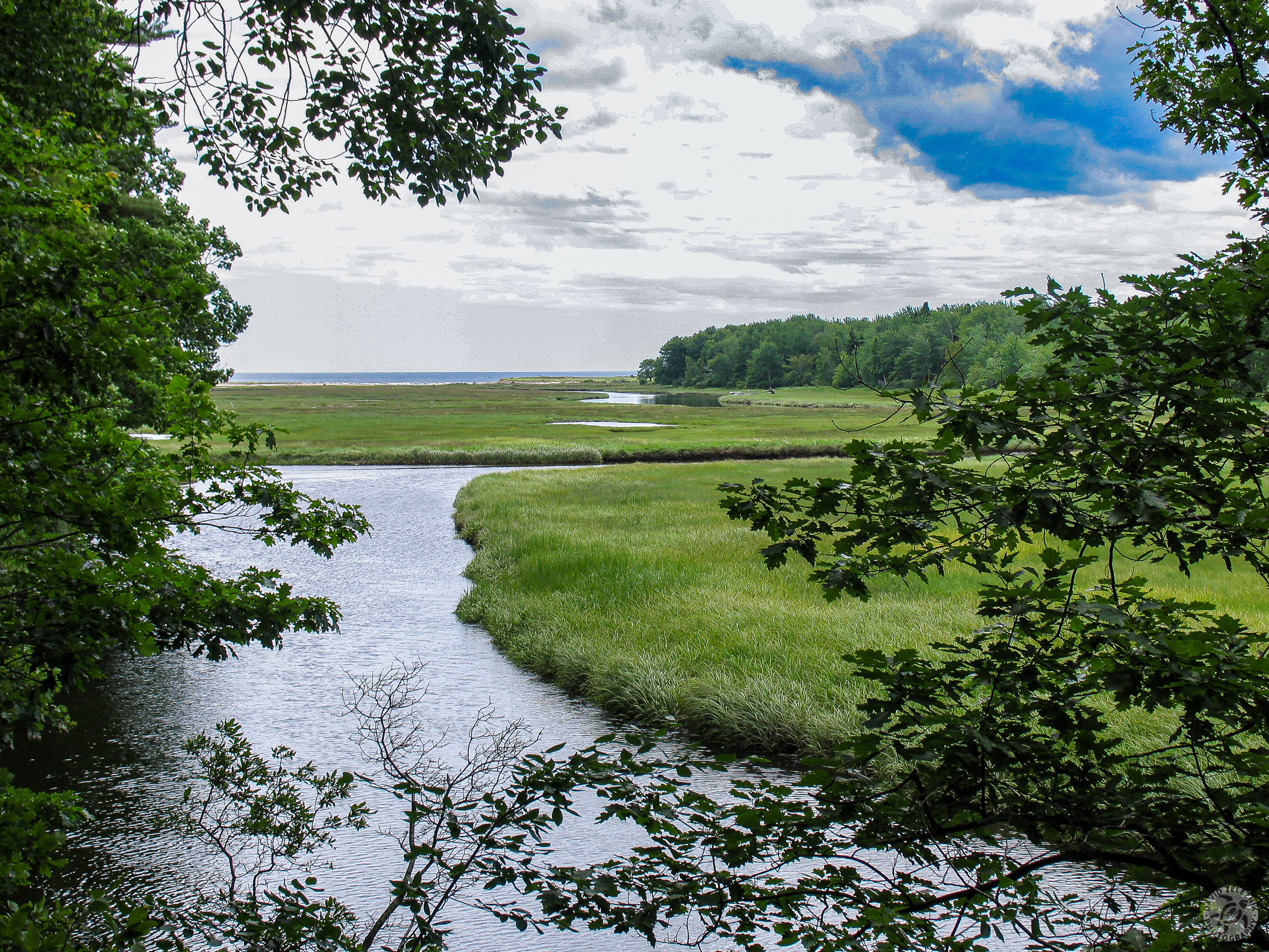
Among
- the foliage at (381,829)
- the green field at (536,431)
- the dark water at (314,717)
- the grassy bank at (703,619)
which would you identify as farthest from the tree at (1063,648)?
the green field at (536,431)

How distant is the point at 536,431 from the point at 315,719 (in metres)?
58.8

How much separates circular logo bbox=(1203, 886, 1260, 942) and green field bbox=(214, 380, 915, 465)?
19.4m

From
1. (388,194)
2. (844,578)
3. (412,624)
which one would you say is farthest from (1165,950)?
(412,624)

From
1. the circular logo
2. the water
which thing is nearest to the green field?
the water

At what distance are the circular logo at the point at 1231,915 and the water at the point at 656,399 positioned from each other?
371ft

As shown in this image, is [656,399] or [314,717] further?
[656,399]

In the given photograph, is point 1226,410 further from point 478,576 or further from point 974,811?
point 478,576

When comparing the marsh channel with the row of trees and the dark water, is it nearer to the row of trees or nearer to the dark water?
the dark water

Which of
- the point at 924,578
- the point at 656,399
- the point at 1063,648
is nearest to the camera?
the point at 1063,648

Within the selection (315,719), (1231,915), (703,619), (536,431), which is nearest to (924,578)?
(1231,915)

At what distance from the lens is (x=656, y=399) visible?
155 m

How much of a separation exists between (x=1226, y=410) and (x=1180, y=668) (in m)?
A: 1.00

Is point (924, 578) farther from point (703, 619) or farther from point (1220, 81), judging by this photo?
point (703, 619)

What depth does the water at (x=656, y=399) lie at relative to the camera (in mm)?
129750
